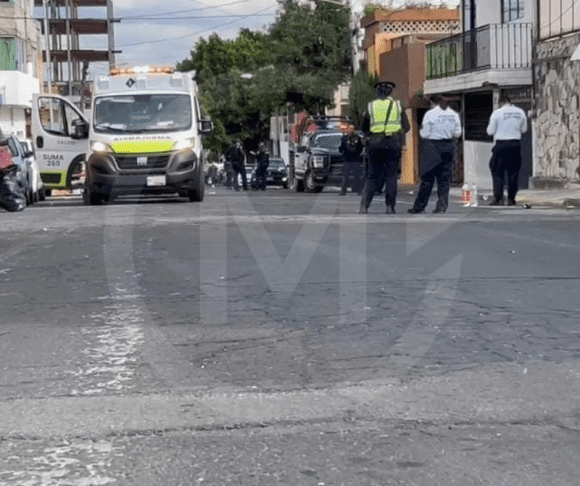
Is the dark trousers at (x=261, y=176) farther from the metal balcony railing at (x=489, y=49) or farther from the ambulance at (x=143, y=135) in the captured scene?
the ambulance at (x=143, y=135)

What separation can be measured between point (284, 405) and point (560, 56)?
25.8m

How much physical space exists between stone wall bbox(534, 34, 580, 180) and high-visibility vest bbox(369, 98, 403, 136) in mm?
12322

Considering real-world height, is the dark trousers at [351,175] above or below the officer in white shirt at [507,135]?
below

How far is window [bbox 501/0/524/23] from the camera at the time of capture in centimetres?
3397

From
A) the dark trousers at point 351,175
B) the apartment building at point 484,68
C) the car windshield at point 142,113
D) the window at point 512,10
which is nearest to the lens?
the car windshield at point 142,113

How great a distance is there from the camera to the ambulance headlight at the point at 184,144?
23.6 m

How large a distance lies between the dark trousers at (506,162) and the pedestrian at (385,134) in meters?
2.70

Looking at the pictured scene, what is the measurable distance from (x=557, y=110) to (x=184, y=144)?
35.5 feet

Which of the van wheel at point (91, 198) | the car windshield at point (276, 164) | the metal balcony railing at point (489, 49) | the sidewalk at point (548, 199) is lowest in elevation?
the car windshield at point (276, 164)

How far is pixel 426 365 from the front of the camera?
6.15 meters

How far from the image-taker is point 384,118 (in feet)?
57.4

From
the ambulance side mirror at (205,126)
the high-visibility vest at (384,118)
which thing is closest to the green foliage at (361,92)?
the ambulance side mirror at (205,126)

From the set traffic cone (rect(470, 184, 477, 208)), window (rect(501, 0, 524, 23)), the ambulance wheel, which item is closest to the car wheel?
window (rect(501, 0, 524, 23))

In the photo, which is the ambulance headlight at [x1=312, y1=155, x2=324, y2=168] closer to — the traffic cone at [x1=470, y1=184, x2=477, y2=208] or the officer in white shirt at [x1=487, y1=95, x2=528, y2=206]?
the traffic cone at [x1=470, y1=184, x2=477, y2=208]
